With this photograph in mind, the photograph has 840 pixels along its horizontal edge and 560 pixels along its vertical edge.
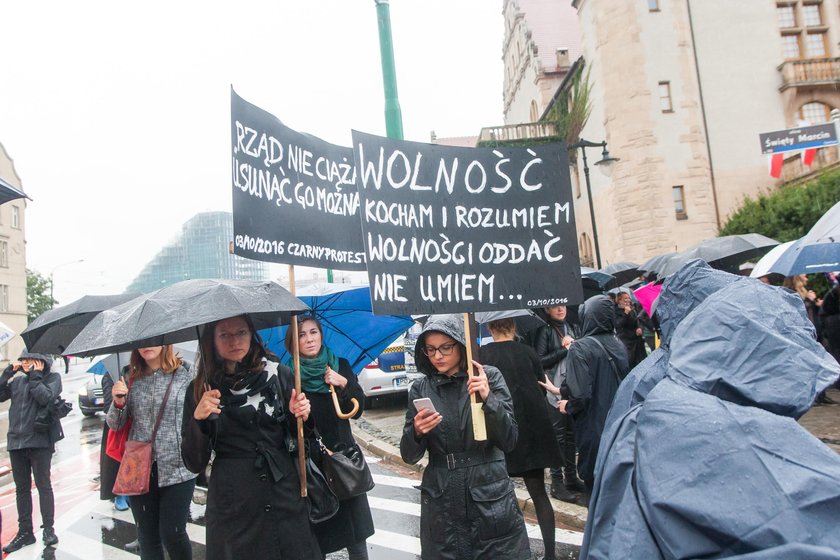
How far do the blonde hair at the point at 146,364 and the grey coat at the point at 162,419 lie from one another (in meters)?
0.04

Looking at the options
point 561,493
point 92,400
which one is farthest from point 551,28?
point 561,493

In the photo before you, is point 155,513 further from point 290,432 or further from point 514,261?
point 514,261

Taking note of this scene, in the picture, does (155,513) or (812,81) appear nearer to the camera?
(155,513)

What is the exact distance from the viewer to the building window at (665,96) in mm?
24750

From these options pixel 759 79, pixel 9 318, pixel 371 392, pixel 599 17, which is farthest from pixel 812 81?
pixel 9 318

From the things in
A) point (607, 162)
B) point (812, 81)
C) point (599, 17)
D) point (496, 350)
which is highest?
point (599, 17)

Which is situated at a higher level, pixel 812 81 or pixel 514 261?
pixel 812 81

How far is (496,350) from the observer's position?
464 centimetres

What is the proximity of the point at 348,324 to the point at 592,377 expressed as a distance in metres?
1.91

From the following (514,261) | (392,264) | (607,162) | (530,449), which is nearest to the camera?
(392,264)

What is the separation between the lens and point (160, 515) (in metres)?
3.95

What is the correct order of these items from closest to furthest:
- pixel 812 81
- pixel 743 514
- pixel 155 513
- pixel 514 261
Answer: pixel 743 514
pixel 514 261
pixel 155 513
pixel 812 81

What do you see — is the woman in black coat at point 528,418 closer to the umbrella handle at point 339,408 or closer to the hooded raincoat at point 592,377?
the hooded raincoat at point 592,377

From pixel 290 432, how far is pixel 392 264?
1.15 m
